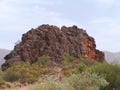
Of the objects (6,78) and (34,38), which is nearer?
(6,78)

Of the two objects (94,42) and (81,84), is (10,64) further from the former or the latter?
(81,84)

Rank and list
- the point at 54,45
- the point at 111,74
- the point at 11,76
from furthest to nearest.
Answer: the point at 54,45 < the point at 11,76 < the point at 111,74

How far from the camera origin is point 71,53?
2584 inches

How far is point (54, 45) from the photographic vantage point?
210ft

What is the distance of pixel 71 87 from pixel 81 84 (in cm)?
91

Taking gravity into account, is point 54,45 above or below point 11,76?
above

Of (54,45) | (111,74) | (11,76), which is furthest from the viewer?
(54,45)

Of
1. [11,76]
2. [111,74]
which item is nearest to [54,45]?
[11,76]

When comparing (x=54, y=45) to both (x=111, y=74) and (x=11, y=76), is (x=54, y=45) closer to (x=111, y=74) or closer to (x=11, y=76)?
(x=11, y=76)

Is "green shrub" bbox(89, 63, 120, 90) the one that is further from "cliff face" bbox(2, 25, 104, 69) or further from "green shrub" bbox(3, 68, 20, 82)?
"cliff face" bbox(2, 25, 104, 69)

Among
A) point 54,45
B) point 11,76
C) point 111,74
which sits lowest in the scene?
point 11,76

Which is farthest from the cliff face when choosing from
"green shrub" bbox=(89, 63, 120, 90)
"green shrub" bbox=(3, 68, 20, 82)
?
"green shrub" bbox=(89, 63, 120, 90)

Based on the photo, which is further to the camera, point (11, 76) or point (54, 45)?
point (54, 45)

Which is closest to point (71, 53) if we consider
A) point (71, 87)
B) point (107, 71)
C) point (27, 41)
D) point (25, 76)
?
point (27, 41)
